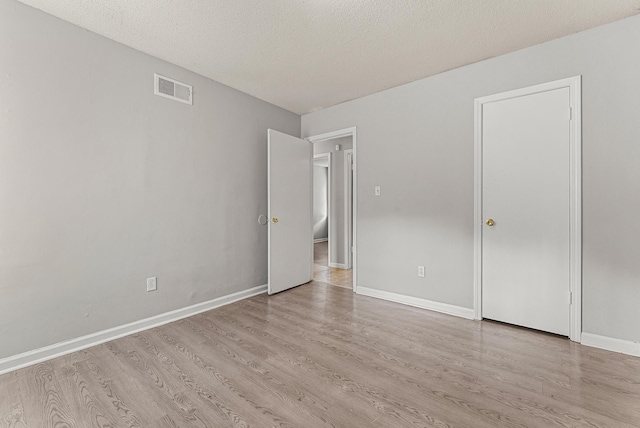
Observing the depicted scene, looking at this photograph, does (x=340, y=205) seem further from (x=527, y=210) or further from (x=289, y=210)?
(x=527, y=210)

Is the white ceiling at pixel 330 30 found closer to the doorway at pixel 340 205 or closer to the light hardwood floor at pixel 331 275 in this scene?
the doorway at pixel 340 205

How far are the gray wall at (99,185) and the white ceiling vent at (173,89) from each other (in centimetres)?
7

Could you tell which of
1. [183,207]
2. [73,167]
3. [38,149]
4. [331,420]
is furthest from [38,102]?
[331,420]

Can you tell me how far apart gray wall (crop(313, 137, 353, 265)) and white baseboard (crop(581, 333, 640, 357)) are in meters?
3.23

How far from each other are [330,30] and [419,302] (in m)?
Answer: 2.75

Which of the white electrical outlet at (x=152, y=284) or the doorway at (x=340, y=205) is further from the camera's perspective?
the doorway at (x=340, y=205)

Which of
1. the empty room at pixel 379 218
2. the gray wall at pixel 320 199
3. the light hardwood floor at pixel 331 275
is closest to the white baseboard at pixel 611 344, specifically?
the empty room at pixel 379 218

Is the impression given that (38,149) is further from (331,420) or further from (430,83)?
(430,83)

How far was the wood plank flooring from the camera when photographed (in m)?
1.52

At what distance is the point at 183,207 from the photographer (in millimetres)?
2918

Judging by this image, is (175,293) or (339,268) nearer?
(175,293)

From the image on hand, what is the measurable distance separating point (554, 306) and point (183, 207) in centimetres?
347

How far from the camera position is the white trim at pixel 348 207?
4.93 metres

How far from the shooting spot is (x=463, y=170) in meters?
2.85
